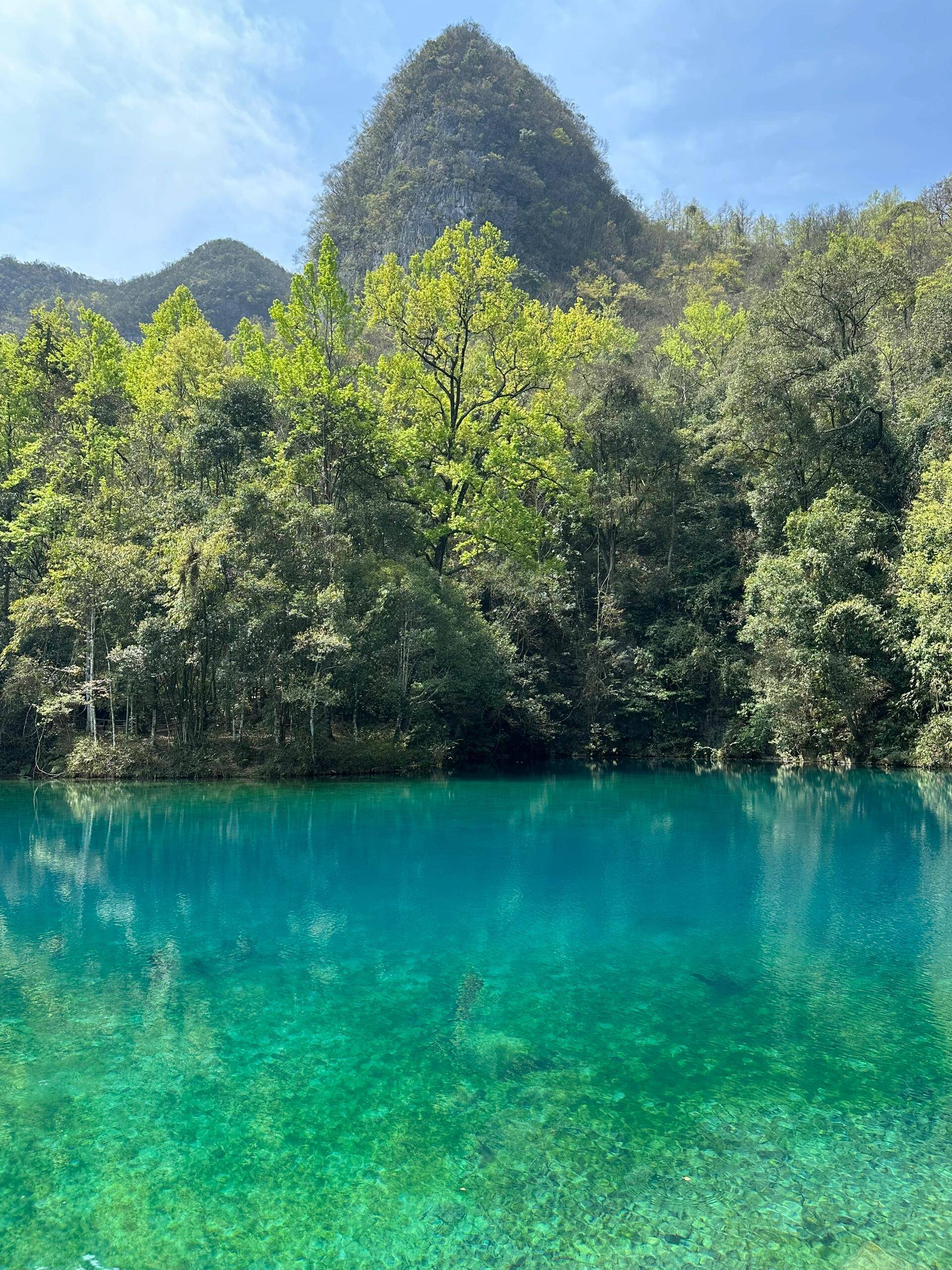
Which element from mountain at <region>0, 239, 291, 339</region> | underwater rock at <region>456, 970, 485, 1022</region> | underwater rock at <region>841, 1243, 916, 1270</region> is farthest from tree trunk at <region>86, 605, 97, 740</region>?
mountain at <region>0, 239, 291, 339</region>

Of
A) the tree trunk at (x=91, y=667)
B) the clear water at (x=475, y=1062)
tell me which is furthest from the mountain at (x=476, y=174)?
the clear water at (x=475, y=1062)

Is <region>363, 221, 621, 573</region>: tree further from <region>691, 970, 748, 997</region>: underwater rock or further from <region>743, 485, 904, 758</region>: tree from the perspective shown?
<region>691, 970, 748, 997</region>: underwater rock

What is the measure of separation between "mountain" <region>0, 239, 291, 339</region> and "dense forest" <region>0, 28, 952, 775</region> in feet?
101

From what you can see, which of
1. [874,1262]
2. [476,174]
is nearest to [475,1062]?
[874,1262]

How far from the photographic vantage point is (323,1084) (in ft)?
18.0

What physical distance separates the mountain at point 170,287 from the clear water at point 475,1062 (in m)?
50.9

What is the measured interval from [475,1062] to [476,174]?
75.5 m

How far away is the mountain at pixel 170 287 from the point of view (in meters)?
59.3

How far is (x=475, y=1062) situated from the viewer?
5781mm

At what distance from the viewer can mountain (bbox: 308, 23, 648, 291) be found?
67.2 m

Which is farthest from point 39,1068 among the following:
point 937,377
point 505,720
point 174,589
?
point 937,377

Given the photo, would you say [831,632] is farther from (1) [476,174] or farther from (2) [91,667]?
(1) [476,174]

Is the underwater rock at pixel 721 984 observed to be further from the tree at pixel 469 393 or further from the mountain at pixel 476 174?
the mountain at pixel 476 174

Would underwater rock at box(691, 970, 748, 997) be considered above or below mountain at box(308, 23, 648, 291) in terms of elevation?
below
